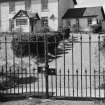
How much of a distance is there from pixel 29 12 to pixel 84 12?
9068 millimetres

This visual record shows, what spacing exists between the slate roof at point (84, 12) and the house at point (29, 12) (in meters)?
1.22

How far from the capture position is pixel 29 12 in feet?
138

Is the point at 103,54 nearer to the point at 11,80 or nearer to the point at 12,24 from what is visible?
the point at 11,80

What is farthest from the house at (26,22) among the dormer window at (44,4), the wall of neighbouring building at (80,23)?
the wall of neighbouring building at (80,23)

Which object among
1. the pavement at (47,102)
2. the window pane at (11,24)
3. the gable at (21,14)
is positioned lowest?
the pavement at (47,102)

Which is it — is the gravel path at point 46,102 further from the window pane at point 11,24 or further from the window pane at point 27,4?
the window pane at point 27,4

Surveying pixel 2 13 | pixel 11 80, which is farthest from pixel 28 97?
pixel 2 13

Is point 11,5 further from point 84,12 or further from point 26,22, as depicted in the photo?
point 84,12

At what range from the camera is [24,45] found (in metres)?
21.8

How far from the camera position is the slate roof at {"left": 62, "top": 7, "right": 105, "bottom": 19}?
43.8 m

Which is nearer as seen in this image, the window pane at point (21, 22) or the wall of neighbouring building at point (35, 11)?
the window pane at point (21, 22)

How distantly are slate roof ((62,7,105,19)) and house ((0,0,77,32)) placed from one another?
1.22 metres

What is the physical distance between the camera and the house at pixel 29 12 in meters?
40.5

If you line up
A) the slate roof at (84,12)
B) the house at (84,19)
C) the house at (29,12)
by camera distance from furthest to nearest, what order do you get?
the slate roof at (84,12)
the house at (84,19)
the house at (29,12)
